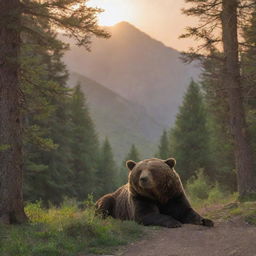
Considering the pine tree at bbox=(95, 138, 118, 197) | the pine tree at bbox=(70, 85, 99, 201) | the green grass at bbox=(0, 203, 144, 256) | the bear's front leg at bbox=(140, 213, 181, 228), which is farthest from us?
the pine tree at bbox=(95, 138, 118, 197)

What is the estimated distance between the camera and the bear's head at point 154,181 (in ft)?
27.1

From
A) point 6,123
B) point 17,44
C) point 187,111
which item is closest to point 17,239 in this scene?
point 6,123

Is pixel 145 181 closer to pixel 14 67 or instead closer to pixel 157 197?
pixel 157 197

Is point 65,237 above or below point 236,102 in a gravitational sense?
below

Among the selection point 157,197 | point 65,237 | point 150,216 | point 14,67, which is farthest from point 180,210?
point 14,67

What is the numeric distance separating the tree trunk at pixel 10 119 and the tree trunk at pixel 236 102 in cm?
707

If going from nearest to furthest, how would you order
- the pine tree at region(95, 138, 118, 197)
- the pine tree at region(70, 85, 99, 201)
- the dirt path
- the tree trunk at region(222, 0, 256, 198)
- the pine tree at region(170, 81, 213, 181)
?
the dirt path < the tree trunk at region(222, 0, 256, 198) < the pine tree at region(170, 81, 213, 181) < the pine tree at region(70, 85, 99, 201) < the pine tree at region(95, 138, 118, 197)

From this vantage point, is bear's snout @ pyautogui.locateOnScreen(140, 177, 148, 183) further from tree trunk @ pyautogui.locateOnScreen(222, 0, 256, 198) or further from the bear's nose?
tree trunk @ pyautogui.locateOnScreen(222, 0, 256, 198)

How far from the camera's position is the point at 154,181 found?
8305mm

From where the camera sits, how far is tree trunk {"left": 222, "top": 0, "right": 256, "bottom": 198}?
41.0ft

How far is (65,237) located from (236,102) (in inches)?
320

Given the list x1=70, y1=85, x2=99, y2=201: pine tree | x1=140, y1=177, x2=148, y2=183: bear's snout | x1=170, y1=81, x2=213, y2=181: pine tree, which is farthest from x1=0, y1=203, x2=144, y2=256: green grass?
x1=70, y1=85, x2=99, y2=201: pine tree

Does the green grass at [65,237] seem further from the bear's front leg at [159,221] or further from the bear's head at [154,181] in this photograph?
the bear's head at [154,181]

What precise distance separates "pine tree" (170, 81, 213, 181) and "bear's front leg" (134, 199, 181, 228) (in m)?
24.3
